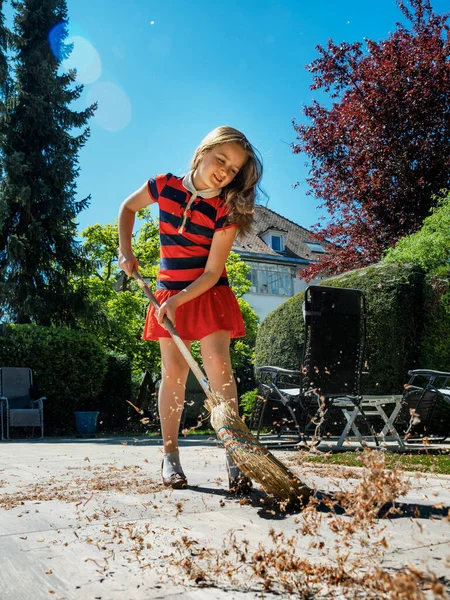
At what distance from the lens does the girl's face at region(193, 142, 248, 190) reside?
8.86 ft

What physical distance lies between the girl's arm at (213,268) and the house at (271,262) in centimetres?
2551

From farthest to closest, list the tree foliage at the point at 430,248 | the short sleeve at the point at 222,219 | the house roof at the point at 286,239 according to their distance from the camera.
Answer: the house roof at the point at 286,239, the tree foliage at the point at 430,248, the short sleeve at the point at 222,219

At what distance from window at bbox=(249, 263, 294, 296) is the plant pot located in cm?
1894

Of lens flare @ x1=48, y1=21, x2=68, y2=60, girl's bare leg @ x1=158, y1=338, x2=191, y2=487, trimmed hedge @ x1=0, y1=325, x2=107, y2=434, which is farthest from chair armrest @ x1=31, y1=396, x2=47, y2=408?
lens flare @ x1=48, y1=21, x2=68, y2=60

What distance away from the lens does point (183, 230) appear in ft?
9.30

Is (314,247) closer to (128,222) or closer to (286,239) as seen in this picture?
(286,239)

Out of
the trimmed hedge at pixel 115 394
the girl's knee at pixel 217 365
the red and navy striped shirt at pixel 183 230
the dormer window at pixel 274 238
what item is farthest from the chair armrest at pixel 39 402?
the dormer window at pixel 274 238

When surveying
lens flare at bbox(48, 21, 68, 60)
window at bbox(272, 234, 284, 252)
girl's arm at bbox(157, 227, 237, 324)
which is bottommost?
girl's arm at bbox(157, 227, 237, 324)

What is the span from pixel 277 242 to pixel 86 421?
21.7m

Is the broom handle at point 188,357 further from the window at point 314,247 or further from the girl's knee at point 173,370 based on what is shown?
the window at point 314,247

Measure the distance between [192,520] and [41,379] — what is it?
930 cm

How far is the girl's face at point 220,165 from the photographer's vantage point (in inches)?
106

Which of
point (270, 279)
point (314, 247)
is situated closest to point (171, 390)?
point (270, 279)

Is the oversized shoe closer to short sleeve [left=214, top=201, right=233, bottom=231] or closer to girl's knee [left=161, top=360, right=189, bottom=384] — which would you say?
girl's knee [left=161, top=360, right=189, bottom=384]
